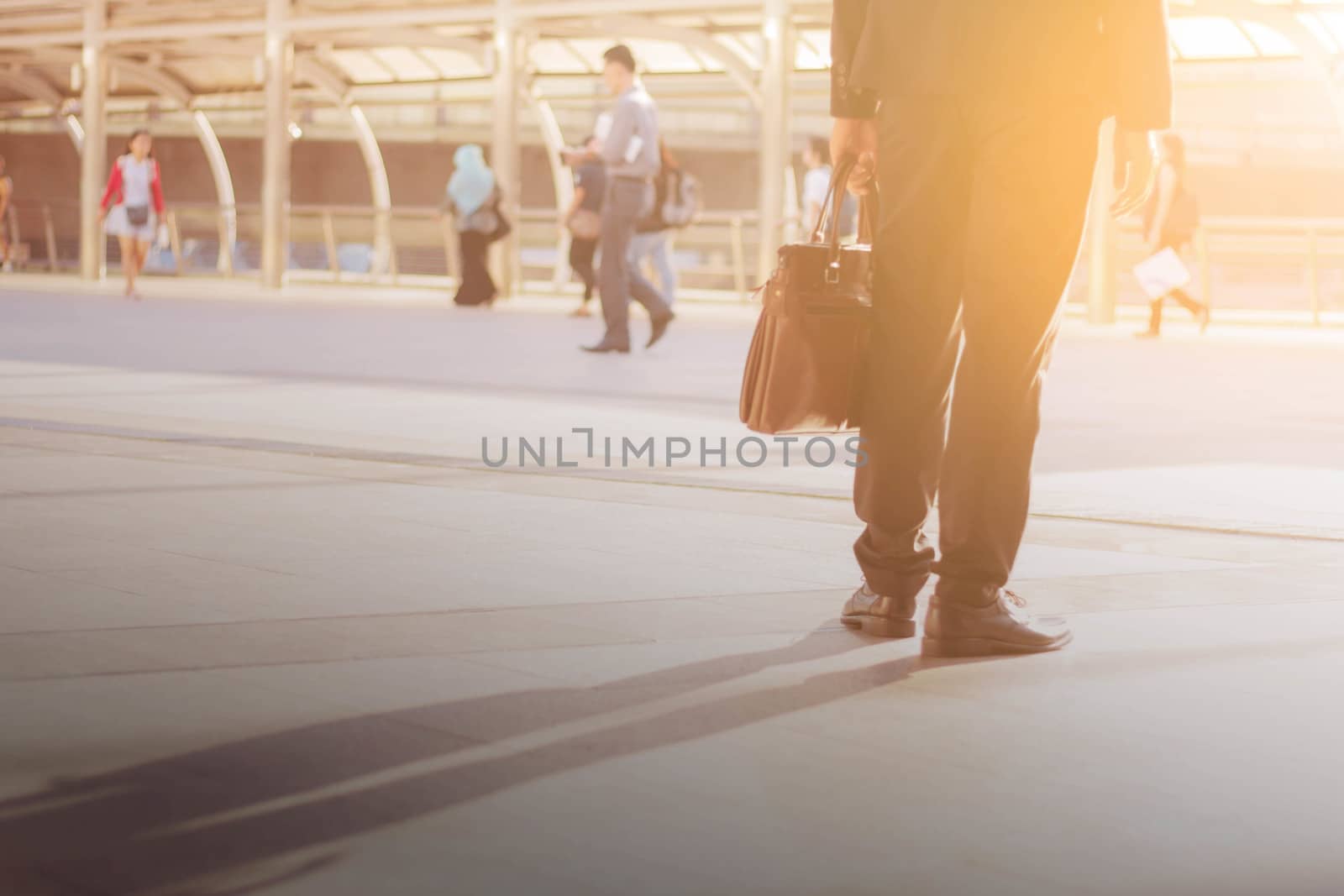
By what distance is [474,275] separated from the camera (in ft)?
74.0

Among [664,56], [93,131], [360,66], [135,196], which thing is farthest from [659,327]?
[93,131]

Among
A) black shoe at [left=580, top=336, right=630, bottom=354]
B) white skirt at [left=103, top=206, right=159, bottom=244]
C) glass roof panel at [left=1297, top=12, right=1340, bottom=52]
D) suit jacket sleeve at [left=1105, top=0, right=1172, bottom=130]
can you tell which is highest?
glass roof panel at [left=1297, top=12, right=1340, bottom=52]

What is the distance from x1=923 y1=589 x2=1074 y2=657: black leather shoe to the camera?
3877 millimetres

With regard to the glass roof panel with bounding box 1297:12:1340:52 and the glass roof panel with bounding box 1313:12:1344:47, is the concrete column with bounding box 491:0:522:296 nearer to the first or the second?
the glass roof panel with bounding box 1297:12:1340:52

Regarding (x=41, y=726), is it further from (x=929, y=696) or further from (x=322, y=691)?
(x=929, y=696)

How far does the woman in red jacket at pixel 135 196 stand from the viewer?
70.9 ft

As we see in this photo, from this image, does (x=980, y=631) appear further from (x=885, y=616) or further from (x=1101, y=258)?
(x=1101, y=258)

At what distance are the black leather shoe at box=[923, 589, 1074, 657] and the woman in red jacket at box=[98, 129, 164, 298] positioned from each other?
1861 centimetres

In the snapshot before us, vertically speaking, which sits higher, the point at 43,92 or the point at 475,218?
the point at 43,92

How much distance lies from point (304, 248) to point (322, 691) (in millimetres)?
26886

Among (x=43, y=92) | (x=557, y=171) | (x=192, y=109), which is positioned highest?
(x=43, y=92)

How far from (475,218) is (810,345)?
1813cm

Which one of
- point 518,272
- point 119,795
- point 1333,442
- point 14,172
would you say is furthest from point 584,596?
point 14,172

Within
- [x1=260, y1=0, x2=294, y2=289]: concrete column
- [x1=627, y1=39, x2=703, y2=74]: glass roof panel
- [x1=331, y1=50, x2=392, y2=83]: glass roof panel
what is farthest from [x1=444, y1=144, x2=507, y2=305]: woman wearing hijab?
[x1=331, y1=50, x2=392, y2=83]: glass roof panel
